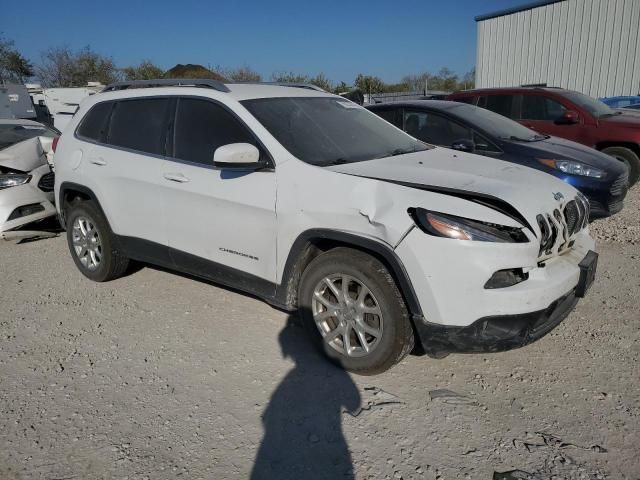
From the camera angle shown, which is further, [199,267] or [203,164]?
[199,267]

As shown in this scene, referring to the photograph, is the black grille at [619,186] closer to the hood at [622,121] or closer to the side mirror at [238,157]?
the hood at [622,121]

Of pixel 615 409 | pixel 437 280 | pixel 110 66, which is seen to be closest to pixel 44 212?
pixel 437 280

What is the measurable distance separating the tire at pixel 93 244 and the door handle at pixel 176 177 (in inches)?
41.7

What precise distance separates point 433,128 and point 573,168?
1658 mm

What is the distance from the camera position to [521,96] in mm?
8367

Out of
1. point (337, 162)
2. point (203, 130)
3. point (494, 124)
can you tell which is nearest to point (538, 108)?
point (494, 124)

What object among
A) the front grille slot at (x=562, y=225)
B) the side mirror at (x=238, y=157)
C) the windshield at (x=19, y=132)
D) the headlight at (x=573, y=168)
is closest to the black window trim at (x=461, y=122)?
the headlight at (x=573, y=168)

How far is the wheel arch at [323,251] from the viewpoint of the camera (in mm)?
2734

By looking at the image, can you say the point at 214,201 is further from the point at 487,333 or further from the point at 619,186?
the point at 619,186

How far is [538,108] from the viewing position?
829cm

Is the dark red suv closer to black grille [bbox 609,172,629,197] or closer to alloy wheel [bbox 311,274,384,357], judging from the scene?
black grille [bbox 609,172,629,197]

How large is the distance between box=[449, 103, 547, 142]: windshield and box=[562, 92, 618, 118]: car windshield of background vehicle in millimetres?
2302

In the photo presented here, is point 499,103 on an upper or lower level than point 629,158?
upper

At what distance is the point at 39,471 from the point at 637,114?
9442 mm
